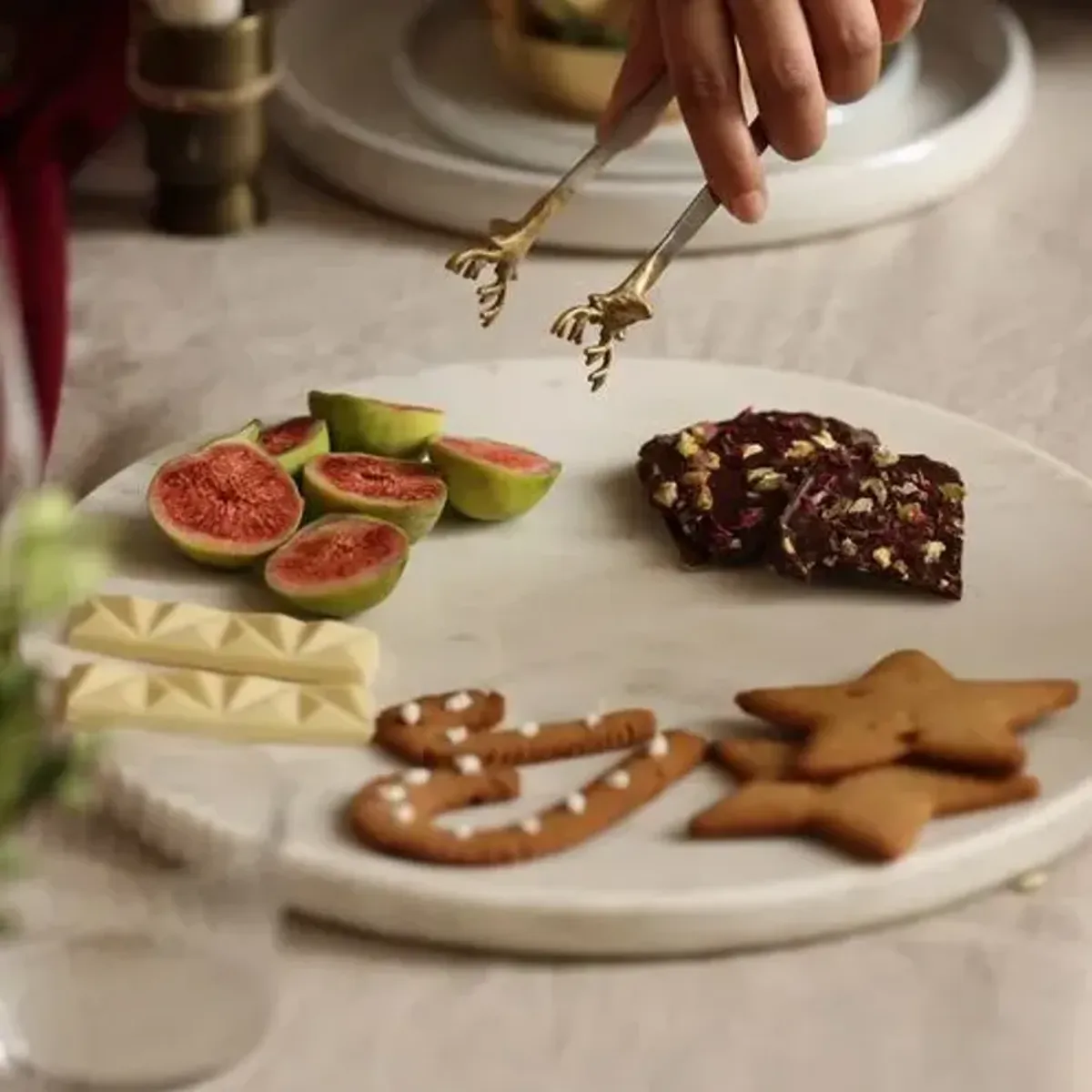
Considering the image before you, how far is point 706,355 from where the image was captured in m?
1.30

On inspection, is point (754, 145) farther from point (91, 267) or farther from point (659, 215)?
point (91, 267)

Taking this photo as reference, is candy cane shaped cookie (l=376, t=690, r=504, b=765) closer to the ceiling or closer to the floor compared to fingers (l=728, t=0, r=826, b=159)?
closer to the floor

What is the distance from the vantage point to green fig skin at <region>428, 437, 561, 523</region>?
103cm

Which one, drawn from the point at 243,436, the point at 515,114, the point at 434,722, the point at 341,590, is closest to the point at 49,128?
the point at 515,114

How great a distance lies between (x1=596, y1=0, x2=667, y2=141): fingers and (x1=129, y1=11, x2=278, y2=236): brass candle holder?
357 millimetres

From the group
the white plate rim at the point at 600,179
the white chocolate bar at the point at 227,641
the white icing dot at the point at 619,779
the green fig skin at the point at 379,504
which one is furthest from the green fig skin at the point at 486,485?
the white plate rim at the point at 600,179

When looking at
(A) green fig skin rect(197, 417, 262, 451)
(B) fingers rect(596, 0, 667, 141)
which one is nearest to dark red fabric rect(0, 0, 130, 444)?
(A) green fig skin rect(197, 417, 262, 451)

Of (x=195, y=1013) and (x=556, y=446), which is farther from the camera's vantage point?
(x=556, y=446)

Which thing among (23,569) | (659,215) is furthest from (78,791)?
(659,215)

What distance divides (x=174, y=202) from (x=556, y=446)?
1.43 ft

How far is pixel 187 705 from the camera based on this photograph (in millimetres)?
874

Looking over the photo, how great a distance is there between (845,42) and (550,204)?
0.51 ft

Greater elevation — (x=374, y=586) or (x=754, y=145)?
(x=754, y=145)

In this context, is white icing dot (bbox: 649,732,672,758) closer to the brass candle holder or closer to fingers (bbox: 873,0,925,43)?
fingers (bbox: 873,0,925,43)
